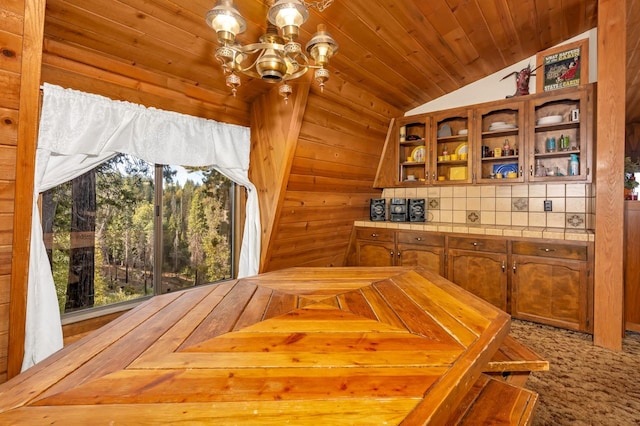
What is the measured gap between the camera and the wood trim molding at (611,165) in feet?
6.83

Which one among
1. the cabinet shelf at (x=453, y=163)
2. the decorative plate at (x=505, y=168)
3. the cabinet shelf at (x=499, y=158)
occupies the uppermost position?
the cabinet shelf at (x=453, y=163)

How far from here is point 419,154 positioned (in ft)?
→ 11.8

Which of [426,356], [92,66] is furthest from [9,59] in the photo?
[426,356]

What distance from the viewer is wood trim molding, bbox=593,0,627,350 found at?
2.08m

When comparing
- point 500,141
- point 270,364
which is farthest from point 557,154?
point 270,364

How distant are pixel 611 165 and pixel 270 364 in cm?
262

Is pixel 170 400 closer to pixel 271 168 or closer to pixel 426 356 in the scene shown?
pixel 426 356

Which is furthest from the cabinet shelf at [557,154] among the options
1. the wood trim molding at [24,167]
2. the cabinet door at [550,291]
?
the wood trim molding at [24,167]

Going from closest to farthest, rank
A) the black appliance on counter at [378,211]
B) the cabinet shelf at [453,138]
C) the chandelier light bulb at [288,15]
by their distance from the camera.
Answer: the chandelier light bulb at [288,15]
the cabinet shelf at [453,138]
the black appliance on counter at [378,211]

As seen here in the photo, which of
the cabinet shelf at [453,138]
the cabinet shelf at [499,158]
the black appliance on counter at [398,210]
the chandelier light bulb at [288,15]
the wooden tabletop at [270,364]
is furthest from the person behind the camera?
the black appliance on counter at [398,210]

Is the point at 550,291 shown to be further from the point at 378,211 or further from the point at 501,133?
the point at 378,211

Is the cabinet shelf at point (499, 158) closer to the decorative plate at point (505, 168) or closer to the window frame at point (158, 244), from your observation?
the decorative plate at point (505, 168)

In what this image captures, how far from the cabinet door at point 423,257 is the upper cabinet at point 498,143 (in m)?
0.73

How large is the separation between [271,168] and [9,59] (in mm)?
1623
